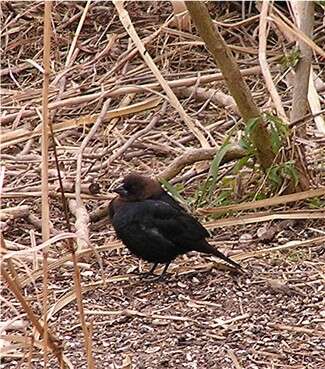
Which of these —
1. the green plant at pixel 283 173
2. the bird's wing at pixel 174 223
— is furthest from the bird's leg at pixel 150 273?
the green plant at pixel 283 173

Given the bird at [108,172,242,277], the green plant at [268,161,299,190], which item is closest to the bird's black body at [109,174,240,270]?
the bird at [108,172,242,277]

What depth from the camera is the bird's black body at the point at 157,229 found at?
311 cm

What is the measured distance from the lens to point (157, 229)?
319cm

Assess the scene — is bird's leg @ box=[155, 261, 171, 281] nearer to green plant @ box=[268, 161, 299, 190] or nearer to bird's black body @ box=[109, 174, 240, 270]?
bird's black body @ box=[109, 174, 240, 270]

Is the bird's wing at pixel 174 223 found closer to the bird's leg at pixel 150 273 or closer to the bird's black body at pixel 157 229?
the bird's black body at pixel 157 229

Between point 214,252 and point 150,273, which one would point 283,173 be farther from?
point 150,273

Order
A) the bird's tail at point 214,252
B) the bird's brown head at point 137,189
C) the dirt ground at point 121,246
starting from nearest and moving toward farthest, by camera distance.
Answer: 1. the dirt ground at point 121,246
2. the bird's tail at point 214,252
3. the bird's brown head at point 137,189

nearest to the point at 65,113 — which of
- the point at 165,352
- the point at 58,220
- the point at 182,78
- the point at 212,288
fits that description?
the point at 182,78

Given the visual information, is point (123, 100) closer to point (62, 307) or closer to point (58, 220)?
point (58, 220)

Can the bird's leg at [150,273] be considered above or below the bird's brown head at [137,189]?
below

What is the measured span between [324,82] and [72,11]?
1557mm

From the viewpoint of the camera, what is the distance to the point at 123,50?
5055 millimetres

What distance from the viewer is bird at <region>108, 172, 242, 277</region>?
311 cm

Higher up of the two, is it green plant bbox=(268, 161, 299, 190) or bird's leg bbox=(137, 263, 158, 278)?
green plant bbox=(268, 161, 299, 190)
